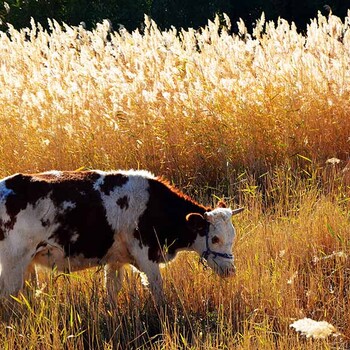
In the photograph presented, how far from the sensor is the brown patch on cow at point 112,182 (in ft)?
20.9

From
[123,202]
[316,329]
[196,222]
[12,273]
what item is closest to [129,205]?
[123,202]

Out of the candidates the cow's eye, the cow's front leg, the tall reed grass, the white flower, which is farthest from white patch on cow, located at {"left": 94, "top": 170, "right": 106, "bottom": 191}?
the tall reed grass

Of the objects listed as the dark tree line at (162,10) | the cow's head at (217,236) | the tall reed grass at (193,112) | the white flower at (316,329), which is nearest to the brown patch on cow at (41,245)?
the cow's head at (217,236)

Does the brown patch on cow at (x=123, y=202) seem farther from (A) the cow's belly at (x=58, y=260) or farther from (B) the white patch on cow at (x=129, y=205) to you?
(A) the cow's belly at (x=58, y=260)

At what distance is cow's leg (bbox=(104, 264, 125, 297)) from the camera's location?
6.29 m

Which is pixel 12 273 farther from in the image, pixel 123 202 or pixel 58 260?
pixel 123 202

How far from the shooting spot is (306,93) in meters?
9.69

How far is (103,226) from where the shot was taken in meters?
6.27

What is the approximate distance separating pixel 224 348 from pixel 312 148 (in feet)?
13.7

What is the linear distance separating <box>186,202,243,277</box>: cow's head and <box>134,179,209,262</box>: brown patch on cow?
2.2 inches

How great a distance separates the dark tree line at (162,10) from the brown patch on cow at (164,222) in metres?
20.7

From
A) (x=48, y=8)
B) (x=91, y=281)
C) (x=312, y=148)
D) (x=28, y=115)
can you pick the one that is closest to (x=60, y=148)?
(x=28, y=115)

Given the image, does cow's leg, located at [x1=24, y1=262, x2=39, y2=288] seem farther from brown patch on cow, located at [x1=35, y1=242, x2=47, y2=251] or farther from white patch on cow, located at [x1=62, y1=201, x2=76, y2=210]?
white patch on cow, located at [x1=62, y1=201, x2=76, y2=210]

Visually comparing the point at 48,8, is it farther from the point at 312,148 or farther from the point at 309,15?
the point at 312,148
